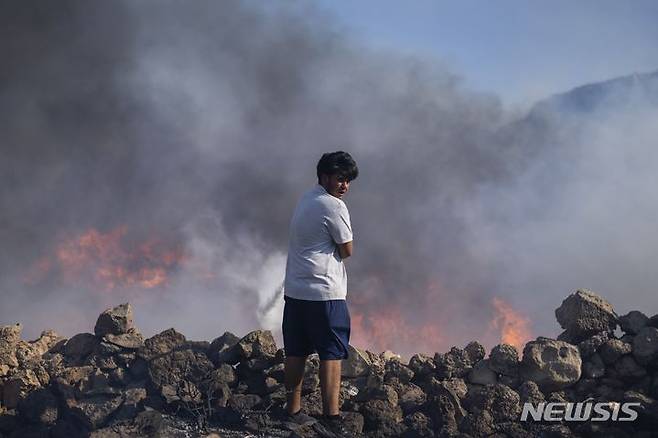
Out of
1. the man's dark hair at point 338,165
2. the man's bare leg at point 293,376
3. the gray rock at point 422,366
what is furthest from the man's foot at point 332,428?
the man's dark hair at point 338,165

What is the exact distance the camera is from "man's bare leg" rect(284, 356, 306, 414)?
5.63 m

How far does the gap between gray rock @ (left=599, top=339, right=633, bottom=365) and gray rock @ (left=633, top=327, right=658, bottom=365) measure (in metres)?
0.08

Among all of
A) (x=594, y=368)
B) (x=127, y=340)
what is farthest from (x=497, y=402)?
(x=127, y=340)

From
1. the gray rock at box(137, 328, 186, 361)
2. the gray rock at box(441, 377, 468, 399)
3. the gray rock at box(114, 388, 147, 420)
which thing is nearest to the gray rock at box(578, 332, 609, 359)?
the gray rock at box(441, 377, 468, 399)

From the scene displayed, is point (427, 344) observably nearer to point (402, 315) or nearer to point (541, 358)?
point (402, 315)

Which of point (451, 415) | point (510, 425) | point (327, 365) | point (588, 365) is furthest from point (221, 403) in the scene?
point (588, 365)

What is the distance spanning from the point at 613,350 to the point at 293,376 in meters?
3.31

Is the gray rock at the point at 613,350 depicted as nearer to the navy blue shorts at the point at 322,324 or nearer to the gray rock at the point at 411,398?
the gray rock at the point at 411,398

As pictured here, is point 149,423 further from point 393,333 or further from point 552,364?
point 393,333

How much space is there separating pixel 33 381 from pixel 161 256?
38.6ft

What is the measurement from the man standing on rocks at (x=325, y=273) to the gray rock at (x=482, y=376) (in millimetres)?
1948

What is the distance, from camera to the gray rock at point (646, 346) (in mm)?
6625

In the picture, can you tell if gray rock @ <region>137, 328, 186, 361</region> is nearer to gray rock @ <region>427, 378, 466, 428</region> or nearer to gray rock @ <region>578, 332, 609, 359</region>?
gray rock @ <region>427, 378, 466, 428</region>

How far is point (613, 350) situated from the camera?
22.0 feet
